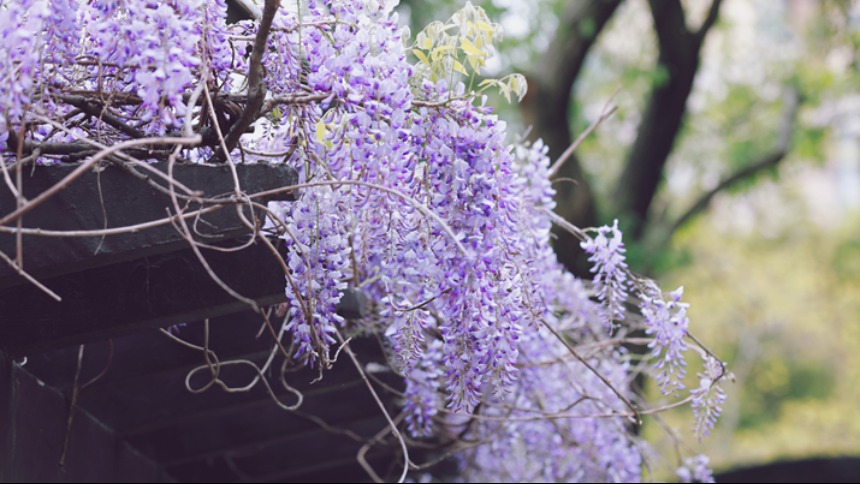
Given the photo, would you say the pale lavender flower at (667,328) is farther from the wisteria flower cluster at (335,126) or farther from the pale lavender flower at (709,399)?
the wisteria flower cluster at (335,126)

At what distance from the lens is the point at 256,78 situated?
4.65ft

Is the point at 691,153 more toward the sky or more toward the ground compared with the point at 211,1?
more toward the ground

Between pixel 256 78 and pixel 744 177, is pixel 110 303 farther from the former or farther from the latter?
pixel 744 177

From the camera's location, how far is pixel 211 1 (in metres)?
1.53

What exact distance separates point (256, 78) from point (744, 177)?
23.9 feet

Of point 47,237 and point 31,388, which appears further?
point 31,388

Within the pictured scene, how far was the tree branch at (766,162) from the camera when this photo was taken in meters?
7.89

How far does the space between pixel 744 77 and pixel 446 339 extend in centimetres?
876

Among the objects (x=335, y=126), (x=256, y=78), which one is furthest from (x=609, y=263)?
(x=256, y=78)

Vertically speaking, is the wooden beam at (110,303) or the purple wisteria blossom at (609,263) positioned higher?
the purple wisteria blossom at (609,263)

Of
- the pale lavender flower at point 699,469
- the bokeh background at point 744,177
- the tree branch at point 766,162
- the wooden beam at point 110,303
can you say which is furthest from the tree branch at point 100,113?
the tree branch at point 766,162

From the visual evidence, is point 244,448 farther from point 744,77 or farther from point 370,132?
point 744,77

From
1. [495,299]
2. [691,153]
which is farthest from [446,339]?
[691,153]

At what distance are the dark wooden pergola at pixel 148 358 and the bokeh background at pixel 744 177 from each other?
3.32ft
